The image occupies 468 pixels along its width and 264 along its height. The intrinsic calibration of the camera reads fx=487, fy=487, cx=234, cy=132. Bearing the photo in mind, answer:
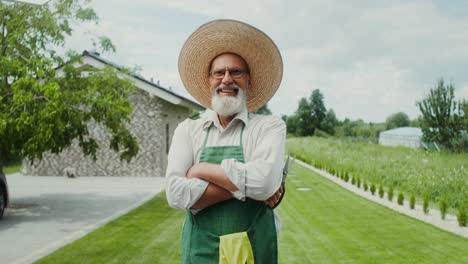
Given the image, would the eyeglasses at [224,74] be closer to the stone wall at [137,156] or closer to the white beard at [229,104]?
the white beard at [229,104]

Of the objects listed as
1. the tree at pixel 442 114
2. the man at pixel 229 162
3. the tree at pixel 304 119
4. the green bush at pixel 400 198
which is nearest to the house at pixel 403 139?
the tree at pixel 442 114

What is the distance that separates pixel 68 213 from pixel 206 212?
9.04 metres

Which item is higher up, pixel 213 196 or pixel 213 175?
pixel 213 175

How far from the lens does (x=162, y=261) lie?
20.7 feet

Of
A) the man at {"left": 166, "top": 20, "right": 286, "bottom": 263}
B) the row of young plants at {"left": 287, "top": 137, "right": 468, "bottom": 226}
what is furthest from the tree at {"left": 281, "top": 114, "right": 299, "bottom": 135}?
the man at {"left": 166, "top": 20, "right": 286, "bottom": 263}

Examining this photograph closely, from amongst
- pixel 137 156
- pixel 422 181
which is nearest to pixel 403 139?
pixel 137 156

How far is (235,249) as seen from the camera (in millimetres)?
2311

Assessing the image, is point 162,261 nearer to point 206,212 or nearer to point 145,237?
point 145,237

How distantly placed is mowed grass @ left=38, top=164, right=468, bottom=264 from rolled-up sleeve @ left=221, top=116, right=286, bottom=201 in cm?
426

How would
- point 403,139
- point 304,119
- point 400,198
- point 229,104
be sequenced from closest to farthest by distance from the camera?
1. point 229,104
2. point 400,198
3. point 403,139
4. point 304,119

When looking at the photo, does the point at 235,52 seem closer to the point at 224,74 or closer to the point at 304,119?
the point at 224,74

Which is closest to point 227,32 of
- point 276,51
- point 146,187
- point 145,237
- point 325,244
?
point 276,51

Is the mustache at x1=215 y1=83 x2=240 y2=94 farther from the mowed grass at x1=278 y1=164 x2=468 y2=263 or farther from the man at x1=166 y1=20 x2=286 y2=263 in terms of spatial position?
the mowed grass at x1=278 y1=164 x2=468 y2=263

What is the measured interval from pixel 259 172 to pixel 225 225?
33 centimetres
